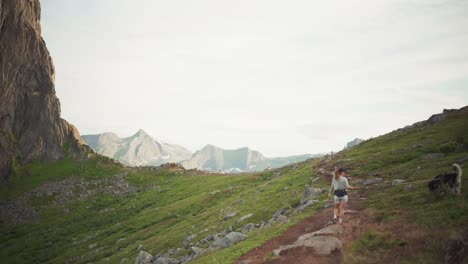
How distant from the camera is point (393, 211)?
944 inches

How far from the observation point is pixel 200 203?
2598 inches

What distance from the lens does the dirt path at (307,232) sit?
19952 millimetres

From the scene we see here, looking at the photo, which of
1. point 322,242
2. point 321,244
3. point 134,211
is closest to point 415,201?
point 322,242

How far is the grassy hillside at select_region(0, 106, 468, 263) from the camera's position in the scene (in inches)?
878

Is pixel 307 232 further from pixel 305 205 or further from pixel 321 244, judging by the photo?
pixel 305 205

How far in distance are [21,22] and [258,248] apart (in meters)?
138

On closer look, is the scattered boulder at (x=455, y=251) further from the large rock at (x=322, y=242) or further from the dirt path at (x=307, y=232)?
the large rock at (x=322, y=242)

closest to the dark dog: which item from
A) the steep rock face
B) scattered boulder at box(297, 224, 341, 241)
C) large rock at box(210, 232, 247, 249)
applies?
scattered boulder at box(297, 224, 341, 241)

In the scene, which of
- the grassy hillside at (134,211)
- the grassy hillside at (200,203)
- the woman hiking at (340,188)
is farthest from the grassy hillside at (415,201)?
the grassy hillside at (134,211)

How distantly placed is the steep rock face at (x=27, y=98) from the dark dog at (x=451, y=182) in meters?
131

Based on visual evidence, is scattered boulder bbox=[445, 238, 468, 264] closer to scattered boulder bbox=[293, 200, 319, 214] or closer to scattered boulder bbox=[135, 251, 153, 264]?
scattered boulder bbox=[293, 200, 319, 214]

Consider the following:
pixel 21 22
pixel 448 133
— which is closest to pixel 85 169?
pixel 21 22

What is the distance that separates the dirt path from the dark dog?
651cm

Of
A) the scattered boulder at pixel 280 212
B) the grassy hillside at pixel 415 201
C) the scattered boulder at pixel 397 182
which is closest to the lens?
the grassy hillside at pixel 415 201
